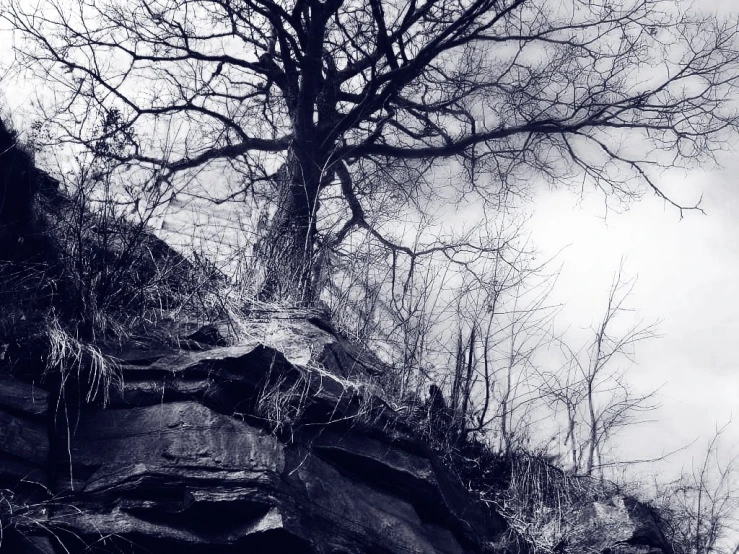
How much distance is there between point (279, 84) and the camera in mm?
9078

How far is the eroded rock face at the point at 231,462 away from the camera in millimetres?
3883

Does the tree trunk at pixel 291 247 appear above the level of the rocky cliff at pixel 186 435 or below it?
above

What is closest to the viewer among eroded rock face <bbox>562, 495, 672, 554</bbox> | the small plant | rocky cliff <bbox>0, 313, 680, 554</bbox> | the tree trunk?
rocky cliff <bbox>0, 313, 680, 554</bbox>

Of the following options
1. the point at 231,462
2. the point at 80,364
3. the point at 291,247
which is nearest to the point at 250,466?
the point at 231,462

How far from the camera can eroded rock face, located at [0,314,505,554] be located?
388 centimetres

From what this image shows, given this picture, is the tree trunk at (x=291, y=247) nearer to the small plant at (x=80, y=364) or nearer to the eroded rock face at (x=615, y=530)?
the small plant at (x=80, y=364)

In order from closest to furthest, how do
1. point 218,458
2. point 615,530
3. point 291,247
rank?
point 218,458 < point 615,530 < point 291,247

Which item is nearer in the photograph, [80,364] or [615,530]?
[80,364]

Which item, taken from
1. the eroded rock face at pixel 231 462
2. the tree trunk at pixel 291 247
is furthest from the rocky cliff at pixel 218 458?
the tree trunk at pixel 291 247

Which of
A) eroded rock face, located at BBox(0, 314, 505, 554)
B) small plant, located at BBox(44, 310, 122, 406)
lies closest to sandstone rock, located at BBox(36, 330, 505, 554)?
eroded rock face, located at BBox(0, 314, 505, 554)

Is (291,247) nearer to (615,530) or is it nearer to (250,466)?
(250,466)

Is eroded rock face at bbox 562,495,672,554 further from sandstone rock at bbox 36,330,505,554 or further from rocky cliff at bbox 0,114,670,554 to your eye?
sandstone rock at bbox 36,330,505,554

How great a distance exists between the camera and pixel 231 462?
Answer: 420cm

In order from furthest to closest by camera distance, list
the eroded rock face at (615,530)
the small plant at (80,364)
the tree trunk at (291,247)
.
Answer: the tree trunk at (291,247) → the eroded rock face at (615,530) → the small plant at (80,364)
